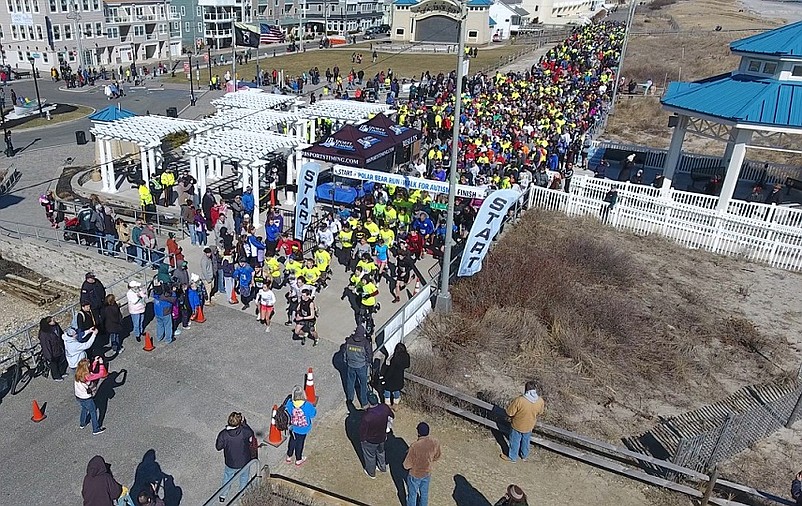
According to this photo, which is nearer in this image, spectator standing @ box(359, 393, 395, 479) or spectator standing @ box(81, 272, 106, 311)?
spectator standing @ box(359, 393, 395, 479)

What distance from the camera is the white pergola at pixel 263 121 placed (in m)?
21.9

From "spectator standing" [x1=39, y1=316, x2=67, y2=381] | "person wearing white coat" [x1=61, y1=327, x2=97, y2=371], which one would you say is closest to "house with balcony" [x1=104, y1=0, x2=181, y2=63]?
"spectator standing" [x1=39, y1=316, x2=67, y2=381]

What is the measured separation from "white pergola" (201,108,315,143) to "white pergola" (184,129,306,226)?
1.69 m

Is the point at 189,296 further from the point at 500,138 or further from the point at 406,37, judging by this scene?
the point at 406,37

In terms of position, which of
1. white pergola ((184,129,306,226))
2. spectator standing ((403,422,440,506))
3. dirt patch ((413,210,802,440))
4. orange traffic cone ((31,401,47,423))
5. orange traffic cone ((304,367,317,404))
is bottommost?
orange traffic cone ((31,401,47,423))

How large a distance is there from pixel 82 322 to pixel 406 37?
71.8 m

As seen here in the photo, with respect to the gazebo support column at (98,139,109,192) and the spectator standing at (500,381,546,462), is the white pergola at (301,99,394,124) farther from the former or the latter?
the spectator standing at (500,381,546,462)

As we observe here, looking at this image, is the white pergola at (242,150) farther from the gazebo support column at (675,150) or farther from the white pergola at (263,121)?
the gazebo support column at (675,150)

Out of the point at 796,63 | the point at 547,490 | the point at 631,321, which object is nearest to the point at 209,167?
the point at 631,321

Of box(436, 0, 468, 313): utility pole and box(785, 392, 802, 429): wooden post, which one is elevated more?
box(436, 0, 468, 313): utility pole

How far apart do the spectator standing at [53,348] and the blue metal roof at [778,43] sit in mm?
20867

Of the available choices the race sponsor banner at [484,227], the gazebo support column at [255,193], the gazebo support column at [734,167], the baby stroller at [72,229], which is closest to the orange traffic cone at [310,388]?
the race sponsor banner at [484,227]

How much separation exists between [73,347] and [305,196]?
6.87 m

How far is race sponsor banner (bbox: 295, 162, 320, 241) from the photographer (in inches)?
588
